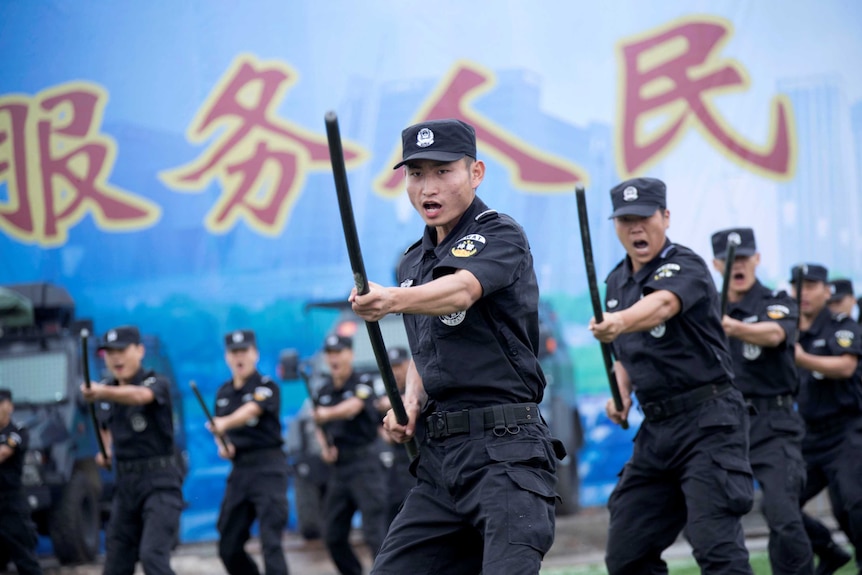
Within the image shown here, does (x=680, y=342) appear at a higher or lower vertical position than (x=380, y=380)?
higher

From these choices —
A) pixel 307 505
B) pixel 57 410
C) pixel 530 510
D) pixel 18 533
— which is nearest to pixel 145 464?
pixel 18 533

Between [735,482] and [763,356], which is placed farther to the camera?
[763,356]

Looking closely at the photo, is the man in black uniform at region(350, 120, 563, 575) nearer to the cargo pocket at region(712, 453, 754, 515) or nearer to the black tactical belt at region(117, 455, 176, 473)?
the cargo pocket at region(712, 453, 754, 515)

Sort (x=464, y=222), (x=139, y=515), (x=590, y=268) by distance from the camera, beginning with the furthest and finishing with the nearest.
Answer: (x=139, y=515), (x=590, y=268), (x=464, y=222)

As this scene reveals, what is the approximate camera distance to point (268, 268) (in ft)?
38.6

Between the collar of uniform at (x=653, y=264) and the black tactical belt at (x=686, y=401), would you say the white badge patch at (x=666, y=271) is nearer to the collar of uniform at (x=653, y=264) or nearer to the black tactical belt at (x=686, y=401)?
the collar of uniform at (x=653, y=264)

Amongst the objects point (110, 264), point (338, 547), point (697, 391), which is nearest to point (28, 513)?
point (338, 547)

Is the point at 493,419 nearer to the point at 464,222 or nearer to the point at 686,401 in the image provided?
the point at 464,222

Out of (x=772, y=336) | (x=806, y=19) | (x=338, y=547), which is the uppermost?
(x=806, y=19)

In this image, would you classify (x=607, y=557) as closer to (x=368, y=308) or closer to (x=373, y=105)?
(x=368, y=308)

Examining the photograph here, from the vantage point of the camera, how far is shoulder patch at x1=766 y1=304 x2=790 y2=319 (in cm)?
670

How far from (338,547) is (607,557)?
402 cm

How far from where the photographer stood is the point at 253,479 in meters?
8.47

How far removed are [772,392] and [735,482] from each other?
2.02 m
